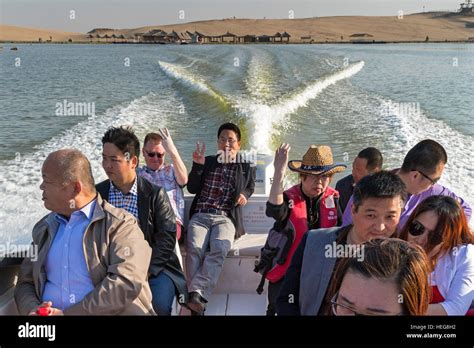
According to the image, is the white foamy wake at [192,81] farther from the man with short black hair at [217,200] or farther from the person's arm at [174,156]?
the person's arm at [174,156]

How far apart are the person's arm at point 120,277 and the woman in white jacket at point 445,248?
1.11 m

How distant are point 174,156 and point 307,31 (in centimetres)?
5975

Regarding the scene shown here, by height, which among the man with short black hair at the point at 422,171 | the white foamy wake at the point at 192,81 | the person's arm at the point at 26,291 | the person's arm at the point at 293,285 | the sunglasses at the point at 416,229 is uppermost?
the white foamy wake at the point at 192,81

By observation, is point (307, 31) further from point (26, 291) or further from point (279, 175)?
point (26, 291)

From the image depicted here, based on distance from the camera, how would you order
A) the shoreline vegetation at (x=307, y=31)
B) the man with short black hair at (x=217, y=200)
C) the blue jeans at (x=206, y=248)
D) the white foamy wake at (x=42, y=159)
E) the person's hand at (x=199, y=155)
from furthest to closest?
the shoreline vegetation at (x=307, y=31) < the white foamy wake at (x=42, y=159) < the person's hand at (x=199, y=155) < the man with short black hair at (x=217, y=200) < the blue jeans at (x=206, y=248)

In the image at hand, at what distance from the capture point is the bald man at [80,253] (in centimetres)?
229

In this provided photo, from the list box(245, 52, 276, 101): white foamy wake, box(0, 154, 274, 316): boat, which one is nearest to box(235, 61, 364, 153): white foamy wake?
box(245, 52, 276, 101): white foamy wake

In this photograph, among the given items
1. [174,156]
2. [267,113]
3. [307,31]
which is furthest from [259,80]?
[307,31]

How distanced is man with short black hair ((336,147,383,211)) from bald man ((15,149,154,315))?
73.7 inches

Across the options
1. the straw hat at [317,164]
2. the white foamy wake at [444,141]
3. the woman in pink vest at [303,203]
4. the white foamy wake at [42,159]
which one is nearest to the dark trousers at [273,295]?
the woman in pink vest at [303,203]

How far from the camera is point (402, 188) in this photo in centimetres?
217

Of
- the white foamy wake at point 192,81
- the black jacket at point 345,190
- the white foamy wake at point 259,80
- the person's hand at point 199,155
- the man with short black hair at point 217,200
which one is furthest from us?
the white foamy wake at point 259,80

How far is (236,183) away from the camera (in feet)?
12.5
